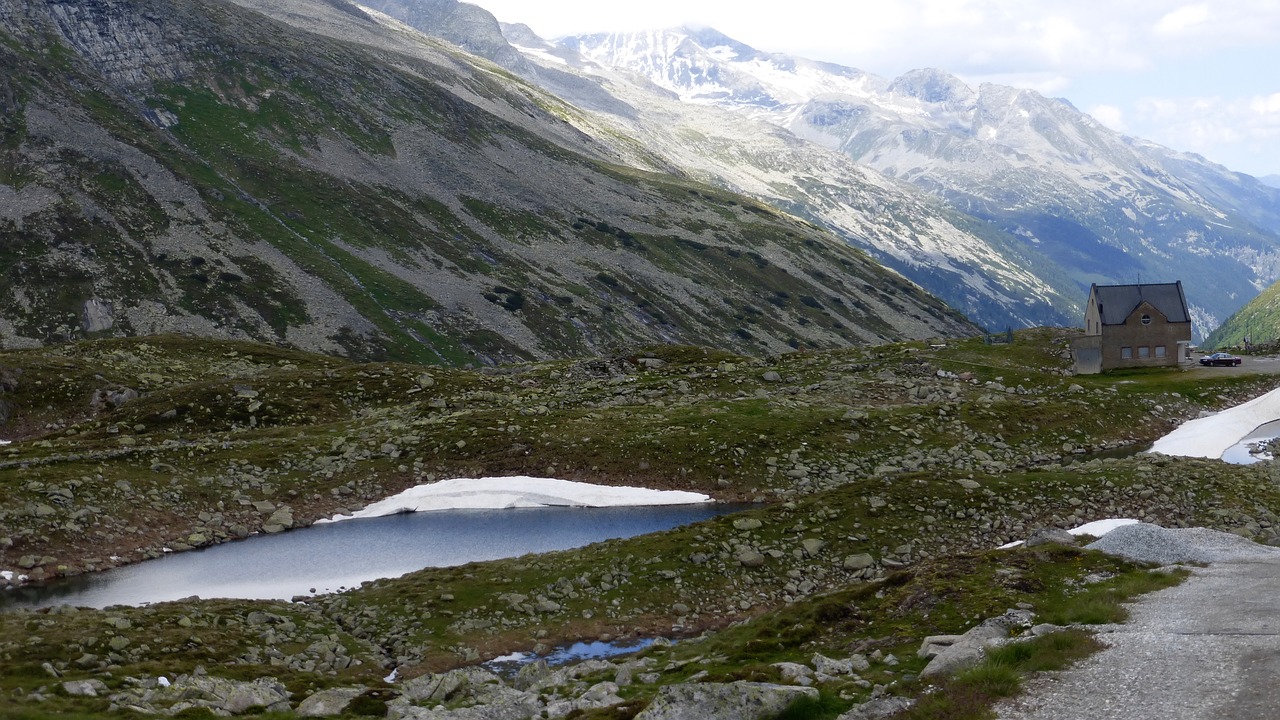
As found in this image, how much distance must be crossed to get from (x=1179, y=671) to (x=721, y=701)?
36.3 feet

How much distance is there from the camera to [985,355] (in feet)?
349

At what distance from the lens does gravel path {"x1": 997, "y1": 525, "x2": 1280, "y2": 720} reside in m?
22.4

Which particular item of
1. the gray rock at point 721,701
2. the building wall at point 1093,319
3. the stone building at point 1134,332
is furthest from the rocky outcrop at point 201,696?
the building wall at point 1093,319

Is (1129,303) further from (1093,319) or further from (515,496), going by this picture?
(515,496)

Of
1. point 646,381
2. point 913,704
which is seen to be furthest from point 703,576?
point 646,381

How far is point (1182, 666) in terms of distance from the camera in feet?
81.5

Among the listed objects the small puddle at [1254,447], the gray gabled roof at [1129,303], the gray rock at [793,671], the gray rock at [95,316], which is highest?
the gray gabled roof at [1129,303]

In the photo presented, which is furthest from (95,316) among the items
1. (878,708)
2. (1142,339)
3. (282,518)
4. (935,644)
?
(878,708)

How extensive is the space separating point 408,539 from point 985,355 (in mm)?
68921

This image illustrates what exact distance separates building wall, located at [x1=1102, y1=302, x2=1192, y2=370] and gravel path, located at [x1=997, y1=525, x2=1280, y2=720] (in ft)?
259

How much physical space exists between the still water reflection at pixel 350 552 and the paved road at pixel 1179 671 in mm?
35125

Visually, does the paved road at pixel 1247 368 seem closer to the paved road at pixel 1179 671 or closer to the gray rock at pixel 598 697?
the paved road at pixel 1179 671

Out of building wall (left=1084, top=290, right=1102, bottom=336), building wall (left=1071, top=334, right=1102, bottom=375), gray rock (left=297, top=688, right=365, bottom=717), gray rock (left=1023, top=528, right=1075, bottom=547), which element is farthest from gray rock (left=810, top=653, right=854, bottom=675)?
building wall (left=1084, top=290, right=1102, bottom=336)

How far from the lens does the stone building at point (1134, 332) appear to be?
107 metres
